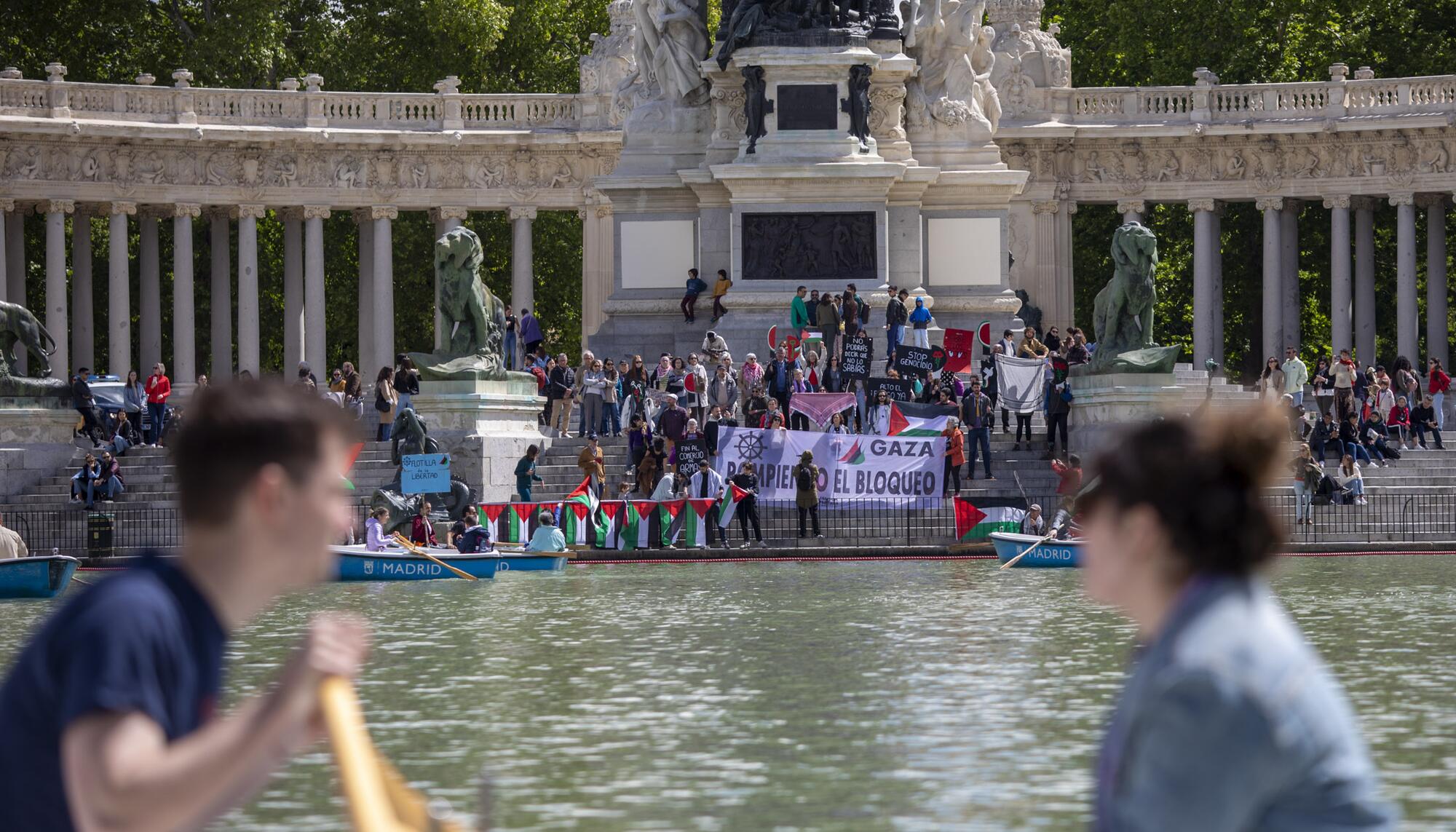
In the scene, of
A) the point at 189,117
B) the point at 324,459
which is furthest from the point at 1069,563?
the point at 189,117

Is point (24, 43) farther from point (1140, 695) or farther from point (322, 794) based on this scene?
point (1140, 695)

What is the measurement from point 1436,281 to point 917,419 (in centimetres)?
3038

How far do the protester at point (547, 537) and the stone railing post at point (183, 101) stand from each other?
34327 millimetres

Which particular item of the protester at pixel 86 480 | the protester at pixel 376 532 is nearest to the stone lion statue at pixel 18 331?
the protester at pixel 86 480

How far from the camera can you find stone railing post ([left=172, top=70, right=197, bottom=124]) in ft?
217

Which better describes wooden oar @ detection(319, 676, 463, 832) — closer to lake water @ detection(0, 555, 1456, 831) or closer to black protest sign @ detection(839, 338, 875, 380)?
lake water @ detection(0, 555, 1456, 831)

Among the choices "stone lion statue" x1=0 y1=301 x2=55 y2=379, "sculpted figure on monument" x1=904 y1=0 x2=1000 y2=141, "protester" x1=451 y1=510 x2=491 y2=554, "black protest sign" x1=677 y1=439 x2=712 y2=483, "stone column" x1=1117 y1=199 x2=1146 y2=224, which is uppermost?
"sculpted figure on monument" x1=904 y1=0 x2=1000 y2=141

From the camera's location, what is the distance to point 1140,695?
5.06 m

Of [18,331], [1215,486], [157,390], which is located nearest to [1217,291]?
[157,390]

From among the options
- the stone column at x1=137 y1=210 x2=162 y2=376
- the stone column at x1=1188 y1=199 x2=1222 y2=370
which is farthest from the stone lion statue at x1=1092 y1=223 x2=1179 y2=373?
the stone column at x1=137 y1=210 x2=162 y2=376

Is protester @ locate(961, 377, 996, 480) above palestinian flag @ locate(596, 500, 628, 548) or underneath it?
above

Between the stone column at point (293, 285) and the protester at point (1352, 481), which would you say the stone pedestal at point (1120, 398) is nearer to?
the protester at point (1352, 481)

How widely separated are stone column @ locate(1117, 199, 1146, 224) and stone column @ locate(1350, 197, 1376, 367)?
19.0 feet

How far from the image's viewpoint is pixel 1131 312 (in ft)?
142
